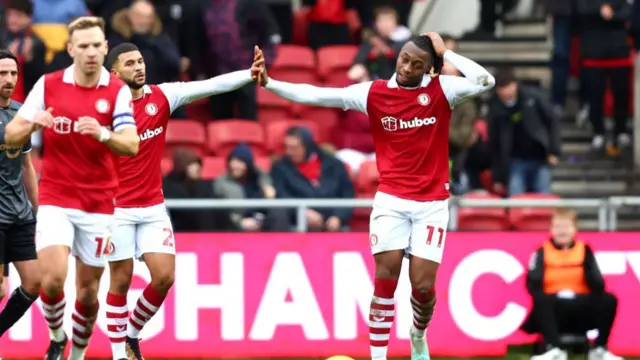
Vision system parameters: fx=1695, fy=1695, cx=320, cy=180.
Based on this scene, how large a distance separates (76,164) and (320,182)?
4.86m

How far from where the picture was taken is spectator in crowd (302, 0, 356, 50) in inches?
762

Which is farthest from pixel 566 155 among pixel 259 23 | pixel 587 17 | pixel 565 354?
pixel 565 354

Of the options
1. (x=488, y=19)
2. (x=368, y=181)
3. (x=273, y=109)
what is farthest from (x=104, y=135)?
(x=488, y=19)

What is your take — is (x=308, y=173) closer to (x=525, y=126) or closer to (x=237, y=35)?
(x=525, y=126)

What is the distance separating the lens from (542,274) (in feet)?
47.1

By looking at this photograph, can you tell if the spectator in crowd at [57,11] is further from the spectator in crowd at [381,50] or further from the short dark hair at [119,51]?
the short dark hair at [119,51]

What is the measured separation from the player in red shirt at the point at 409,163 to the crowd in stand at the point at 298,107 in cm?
301

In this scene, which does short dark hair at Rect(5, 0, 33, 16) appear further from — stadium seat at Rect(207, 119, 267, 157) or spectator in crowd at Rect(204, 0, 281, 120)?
stadium seat at Rect(207, 119, 267, 157)

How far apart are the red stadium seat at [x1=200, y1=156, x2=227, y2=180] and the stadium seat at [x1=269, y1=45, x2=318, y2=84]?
200cm

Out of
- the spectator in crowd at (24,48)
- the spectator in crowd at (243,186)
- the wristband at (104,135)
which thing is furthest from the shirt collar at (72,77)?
the spectator in crowd at (24,48)

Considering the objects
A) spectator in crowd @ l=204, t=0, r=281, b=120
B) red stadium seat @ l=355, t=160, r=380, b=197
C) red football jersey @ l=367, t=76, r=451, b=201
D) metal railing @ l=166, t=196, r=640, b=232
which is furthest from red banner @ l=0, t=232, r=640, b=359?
spectator in crowd @ l=204, t=0, r=281, b=120

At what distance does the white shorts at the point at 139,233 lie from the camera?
12.5 m

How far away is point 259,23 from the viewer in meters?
18.4

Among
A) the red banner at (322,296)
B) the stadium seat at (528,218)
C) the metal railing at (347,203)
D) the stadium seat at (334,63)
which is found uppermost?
the stadium seat at (334,63)
